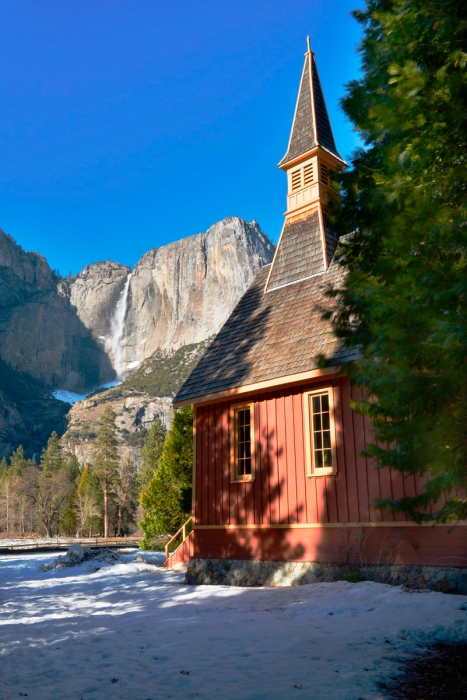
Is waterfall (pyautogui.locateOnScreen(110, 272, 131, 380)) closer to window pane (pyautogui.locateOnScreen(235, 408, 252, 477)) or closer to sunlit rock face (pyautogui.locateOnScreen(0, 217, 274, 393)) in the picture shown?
sunlit rock face (pyautogui.locateOnScreen(0, 217, 274, 393))

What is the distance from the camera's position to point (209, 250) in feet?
454

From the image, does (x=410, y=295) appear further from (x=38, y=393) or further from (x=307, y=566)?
(x=38, y=393)

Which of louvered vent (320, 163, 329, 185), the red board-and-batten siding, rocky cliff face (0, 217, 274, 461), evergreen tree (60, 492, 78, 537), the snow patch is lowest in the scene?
evergreen tree (60, 492, 78, 537)

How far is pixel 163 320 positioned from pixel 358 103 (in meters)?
140

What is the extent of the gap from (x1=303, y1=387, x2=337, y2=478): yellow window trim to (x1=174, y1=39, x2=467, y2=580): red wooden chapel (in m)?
0.02

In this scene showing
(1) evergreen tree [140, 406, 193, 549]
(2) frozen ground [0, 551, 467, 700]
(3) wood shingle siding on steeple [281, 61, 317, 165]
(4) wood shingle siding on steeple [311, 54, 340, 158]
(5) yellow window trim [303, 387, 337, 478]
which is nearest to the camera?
(2) frozen ground [0, 551, 467, 700]

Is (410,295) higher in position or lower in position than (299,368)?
lower

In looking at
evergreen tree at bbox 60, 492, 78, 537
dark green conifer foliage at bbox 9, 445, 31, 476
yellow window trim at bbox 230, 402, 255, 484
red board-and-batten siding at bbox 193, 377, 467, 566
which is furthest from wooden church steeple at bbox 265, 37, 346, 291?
dark green conifer foliage at bbox 9, 445, 31, 476

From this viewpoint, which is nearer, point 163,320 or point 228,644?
point 228,644

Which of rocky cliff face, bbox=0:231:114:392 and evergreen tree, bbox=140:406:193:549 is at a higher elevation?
rocky cliff face, bbox=0:231:114:392

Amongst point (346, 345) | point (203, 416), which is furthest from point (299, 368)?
point (346, 345)

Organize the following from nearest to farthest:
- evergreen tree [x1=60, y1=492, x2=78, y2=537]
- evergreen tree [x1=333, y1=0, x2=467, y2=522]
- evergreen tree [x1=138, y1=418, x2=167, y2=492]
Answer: evergreen tree [x1=333, y1=0, x2=467, y2=522] < evergreen tree [x1=138, y1=418, x2=167, y2=492] < evergreen tree [x1=60, y1=492, x2=78, y2=537]

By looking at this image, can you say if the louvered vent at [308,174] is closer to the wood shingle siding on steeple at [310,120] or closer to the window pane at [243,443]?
the wood shingle siding on steeple at [310,120]

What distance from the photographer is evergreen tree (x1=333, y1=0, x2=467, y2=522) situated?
3801 millimetres
